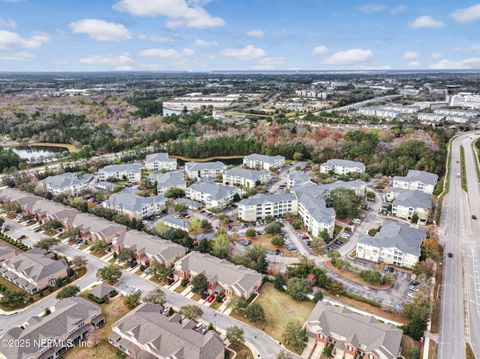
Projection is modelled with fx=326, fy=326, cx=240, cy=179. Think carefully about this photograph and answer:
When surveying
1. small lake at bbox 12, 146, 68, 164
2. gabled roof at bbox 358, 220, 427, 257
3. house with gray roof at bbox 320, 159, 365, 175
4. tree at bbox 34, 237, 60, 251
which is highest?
house with gray roof at bbox 320, 159, 365, 175

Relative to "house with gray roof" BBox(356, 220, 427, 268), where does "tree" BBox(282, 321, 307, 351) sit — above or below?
below

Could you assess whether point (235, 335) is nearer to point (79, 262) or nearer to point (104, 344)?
point (104, 344)

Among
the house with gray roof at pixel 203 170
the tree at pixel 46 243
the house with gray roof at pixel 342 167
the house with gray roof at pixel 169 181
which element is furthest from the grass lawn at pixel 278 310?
the house with gray roof at pixel 342 167

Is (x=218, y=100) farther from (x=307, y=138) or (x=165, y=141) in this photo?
(x=307, y=138)

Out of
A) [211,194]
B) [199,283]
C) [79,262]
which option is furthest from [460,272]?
[79,262]

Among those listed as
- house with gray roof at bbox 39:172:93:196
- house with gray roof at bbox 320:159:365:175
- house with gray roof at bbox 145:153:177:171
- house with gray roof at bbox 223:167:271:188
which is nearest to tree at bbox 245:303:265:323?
house with gray roof at bbox 223:167:271:188

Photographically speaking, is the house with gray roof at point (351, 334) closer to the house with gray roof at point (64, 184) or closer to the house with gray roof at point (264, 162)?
the house with gray roof at point (264, 162)

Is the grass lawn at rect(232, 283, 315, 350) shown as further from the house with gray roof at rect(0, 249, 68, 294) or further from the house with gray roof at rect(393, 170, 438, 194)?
the house with gray roof at rect(393, 170, 438, 194)

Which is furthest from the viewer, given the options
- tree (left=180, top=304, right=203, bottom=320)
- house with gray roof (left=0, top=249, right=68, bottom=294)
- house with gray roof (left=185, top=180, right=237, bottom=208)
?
house with gray roof (left=185, top=180, right=237, bottom=208)
